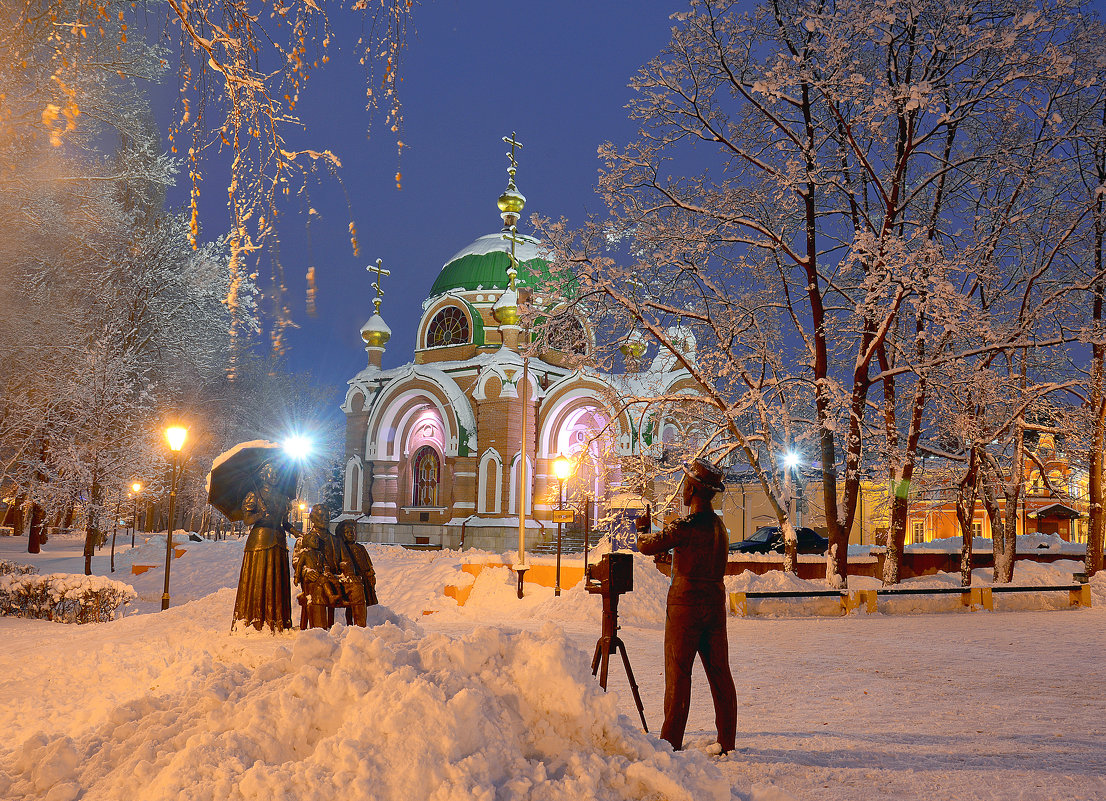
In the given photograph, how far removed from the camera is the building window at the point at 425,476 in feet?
107

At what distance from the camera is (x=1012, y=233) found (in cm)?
1881

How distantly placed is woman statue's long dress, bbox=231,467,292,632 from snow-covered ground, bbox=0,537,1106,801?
286 millimetres

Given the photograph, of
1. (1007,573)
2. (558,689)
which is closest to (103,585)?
(558,689)

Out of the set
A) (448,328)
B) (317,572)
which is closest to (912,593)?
(317,572)

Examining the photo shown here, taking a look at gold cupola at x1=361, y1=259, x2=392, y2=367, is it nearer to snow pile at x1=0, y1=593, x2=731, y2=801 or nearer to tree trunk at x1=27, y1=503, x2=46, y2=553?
tree trunk at x1=27, y1=503, x2=46, y2=553

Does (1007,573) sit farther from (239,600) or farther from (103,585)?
(103,585)

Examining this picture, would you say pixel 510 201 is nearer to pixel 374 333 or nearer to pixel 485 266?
pixel 485 266

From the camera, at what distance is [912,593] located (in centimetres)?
1598

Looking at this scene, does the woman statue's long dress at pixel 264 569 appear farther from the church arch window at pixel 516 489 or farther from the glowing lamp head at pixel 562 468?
the church arch window at pixel 516 489

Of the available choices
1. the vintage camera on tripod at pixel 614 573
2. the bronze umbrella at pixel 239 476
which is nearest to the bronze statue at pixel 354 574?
the bronze umbrella at pixel 239 476

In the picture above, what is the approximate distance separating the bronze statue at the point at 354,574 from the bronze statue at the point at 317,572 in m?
0.10

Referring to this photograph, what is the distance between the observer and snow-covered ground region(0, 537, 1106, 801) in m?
3.34

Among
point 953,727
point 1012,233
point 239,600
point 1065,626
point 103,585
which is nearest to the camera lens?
point 953,727

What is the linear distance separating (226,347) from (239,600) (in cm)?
2639
